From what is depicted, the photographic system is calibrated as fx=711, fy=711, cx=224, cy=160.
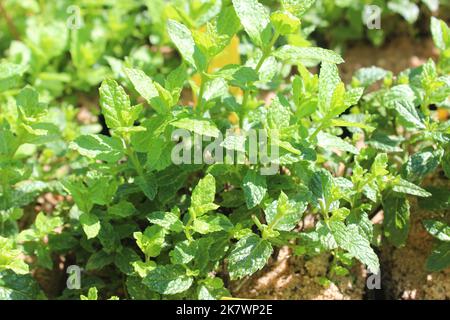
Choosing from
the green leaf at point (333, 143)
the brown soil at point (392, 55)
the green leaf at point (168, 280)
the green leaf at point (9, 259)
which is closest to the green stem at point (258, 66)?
the green leaf at point (333, 143)

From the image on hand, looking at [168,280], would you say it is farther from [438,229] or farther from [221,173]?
[438,229]

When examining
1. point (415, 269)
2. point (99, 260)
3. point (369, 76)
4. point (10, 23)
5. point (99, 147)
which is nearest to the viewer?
point (99, 147)

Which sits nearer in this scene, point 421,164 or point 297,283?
point 421,164

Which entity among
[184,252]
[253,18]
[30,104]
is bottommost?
[184,252]

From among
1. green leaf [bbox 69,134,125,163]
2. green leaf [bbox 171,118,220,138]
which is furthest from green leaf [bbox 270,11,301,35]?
green leaf [bbox 69,134,125,163]

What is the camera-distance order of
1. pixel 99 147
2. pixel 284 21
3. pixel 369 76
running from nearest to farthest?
pixel 284 21 → pixel 99 147 → pixel 369 76

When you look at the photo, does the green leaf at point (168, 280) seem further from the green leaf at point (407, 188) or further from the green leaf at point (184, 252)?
the green leaf at point (407, 188)

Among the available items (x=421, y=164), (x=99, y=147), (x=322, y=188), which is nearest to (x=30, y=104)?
(x=99, y=147)
